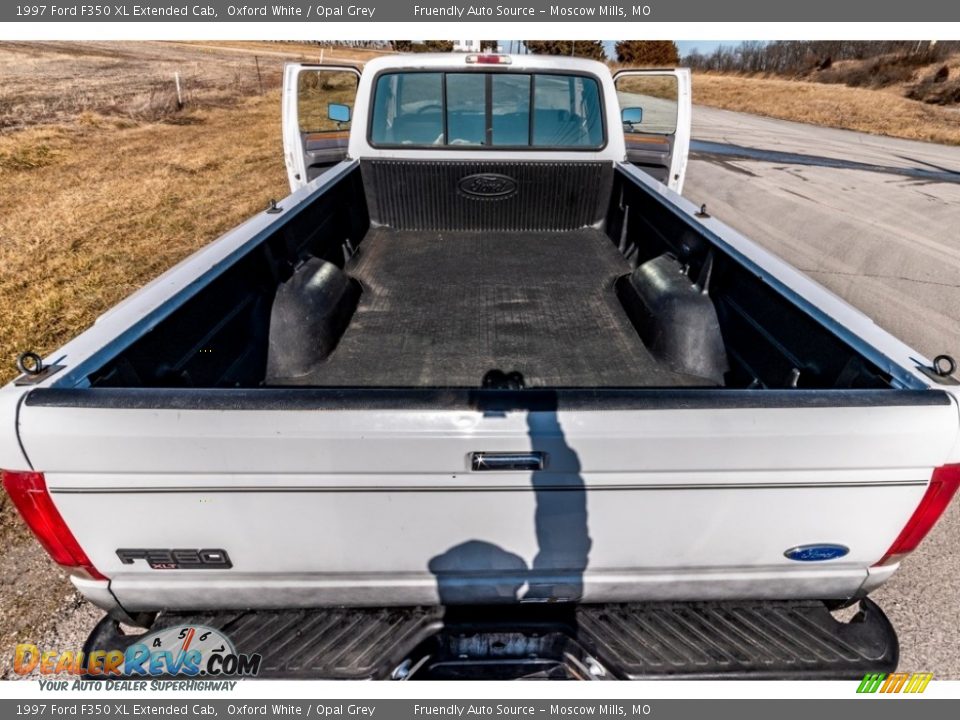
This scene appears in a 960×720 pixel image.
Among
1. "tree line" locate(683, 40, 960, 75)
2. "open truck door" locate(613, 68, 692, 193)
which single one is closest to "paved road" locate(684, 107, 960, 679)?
"open truck door" locate(613, 68, 692, 193)

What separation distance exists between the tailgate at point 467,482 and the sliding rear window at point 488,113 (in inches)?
133

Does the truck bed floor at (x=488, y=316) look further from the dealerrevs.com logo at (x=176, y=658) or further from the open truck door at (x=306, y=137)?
the dealerrevs.com logo at (x=176, y=658)

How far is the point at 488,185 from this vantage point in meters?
4.45

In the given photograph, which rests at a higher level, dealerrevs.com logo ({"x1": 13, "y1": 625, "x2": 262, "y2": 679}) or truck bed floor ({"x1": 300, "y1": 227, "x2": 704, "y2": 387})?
truck bed floor ({"x1": 300, "y1": 227, "x2": 704, "y2": 387})

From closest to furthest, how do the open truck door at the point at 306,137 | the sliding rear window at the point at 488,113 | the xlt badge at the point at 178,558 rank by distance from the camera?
1. the xlt badge at the point at 178,558
2. the sliding rear window at the point at 488,113
3. the open truck door at the point at 306,137

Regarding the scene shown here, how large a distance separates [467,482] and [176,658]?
1006 mm

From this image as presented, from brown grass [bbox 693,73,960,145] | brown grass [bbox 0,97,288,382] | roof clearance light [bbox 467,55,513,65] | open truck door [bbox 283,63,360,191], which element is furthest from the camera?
brown grass [bbox 693,73,960,145]

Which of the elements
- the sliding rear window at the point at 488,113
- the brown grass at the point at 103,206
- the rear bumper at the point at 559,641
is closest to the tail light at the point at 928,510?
the rear bumper at the point at 559,641

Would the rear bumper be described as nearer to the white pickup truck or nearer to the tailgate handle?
the white pickup truck

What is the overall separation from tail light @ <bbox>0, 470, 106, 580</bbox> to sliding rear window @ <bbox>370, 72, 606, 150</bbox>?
11.6 feet

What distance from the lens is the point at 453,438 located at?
145 cm

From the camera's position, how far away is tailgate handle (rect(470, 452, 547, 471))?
4.83 feet

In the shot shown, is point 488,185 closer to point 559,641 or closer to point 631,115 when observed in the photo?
point 631,115

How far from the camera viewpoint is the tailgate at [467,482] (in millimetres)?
1436
